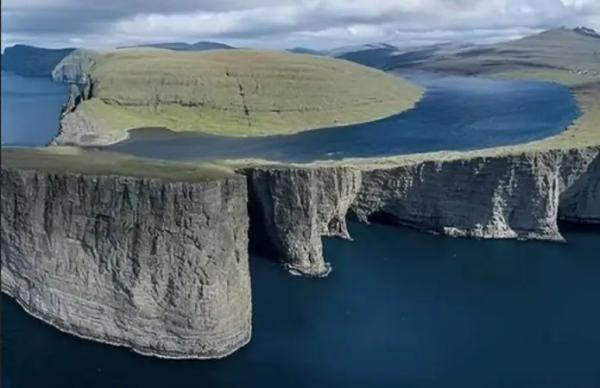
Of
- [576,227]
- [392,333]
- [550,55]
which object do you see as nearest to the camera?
[392,333]

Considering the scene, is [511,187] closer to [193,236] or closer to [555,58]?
[193,236]

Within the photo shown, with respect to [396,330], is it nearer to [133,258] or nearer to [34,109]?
[133,258]

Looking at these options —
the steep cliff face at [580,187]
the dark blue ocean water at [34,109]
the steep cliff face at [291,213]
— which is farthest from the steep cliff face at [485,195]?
the dark blue ocean water at [34,109]

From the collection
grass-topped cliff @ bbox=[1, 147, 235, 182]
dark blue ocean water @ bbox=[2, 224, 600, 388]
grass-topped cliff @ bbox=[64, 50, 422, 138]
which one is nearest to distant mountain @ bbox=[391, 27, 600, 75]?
grass-topped cliff @ bbox=[64, 50, 422, 138]

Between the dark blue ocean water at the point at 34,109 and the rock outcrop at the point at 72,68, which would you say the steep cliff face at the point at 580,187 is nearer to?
the dark blue ocean water at the point at 34,109

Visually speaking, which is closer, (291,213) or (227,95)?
(291,213)

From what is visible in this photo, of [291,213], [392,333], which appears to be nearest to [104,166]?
[291,213]
